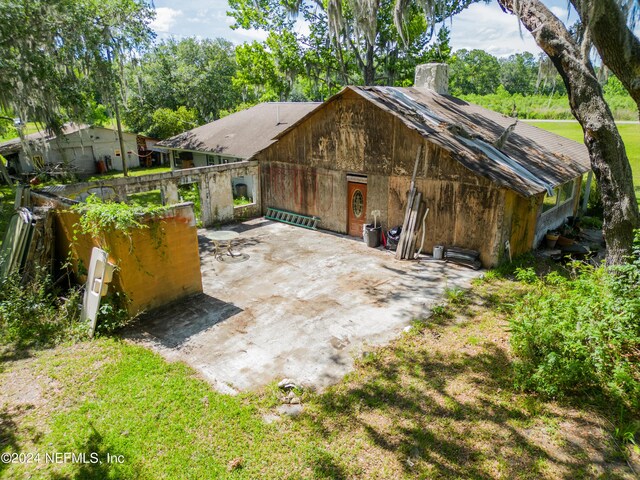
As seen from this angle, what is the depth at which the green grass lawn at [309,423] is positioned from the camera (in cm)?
500

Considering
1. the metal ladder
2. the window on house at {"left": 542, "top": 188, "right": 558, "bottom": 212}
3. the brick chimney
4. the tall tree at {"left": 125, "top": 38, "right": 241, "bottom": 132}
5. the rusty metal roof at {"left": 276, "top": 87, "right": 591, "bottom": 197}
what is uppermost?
the tall tree at {"left": 125, "top": 38, "right": 241, "bottom": 132}

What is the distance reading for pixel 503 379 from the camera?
21.4 ft

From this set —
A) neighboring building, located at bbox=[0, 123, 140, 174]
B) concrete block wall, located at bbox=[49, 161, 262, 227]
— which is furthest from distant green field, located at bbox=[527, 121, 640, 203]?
neighboring building, located at bbox=[0, 123, 140, 174]

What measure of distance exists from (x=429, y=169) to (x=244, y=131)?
1230cm

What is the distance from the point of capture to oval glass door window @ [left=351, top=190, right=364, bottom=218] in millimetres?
A: 14080

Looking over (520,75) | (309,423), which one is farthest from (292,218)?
(520,75)

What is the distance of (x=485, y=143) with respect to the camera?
12312 mm

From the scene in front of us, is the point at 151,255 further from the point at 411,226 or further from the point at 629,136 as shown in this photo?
the point at 629,136

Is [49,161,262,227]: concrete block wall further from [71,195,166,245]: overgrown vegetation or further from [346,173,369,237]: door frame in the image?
[71,195,166,245]: overgrown vegetation

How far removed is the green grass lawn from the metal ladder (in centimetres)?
864

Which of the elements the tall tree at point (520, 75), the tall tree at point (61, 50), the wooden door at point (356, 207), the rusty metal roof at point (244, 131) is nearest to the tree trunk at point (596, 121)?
the wooden door at point (356, 207)

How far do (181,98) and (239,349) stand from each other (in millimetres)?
35192

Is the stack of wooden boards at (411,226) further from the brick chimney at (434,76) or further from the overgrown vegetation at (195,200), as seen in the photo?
the overgrown vegetation at (195,200)

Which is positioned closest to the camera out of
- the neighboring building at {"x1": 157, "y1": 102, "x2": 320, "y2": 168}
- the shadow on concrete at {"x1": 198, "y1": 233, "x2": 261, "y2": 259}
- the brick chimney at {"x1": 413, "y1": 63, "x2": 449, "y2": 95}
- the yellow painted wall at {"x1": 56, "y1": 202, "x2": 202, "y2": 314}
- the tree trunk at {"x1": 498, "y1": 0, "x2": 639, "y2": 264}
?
the tree trunk at {"x1": 498, "y1": 0, "x2": 639, "y2": 264}
